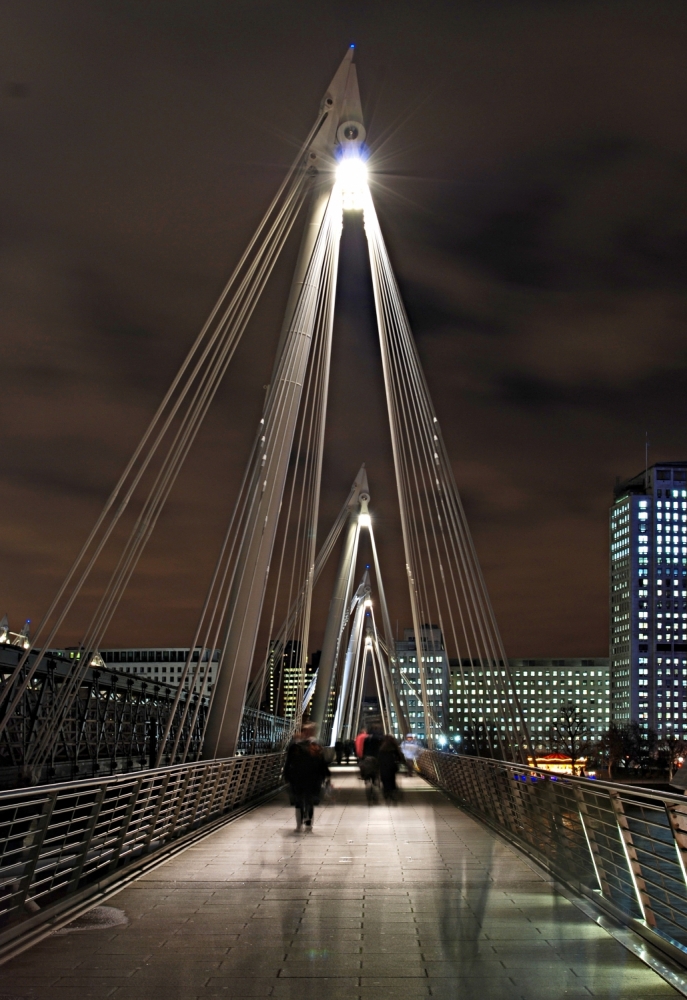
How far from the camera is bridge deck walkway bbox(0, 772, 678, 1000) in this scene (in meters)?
6.24

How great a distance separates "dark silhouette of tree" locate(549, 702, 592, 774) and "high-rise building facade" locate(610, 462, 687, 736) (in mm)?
Answer: 7669

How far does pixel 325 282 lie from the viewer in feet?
71.9

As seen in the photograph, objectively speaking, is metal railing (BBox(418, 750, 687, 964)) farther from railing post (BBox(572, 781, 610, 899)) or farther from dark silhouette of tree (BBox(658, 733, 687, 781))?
dark silhouette of tree (BBox(658, 733, 687, 781))

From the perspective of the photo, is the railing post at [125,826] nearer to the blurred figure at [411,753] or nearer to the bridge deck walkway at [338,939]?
the bridge deck walkway at [338,939]

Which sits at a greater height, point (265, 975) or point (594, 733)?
point (594, 733)

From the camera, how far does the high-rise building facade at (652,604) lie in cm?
17750

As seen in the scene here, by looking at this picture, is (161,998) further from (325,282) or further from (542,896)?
(325,282)

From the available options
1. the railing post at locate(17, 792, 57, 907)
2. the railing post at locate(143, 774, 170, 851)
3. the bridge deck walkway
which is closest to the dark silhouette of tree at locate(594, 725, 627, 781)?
the railing post at locate(143, 774, 170, 851)

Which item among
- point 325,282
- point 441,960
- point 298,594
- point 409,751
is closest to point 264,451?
point 325,282

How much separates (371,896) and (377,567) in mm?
49904

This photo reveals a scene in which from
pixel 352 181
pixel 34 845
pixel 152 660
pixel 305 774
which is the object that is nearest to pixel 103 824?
pixel 34 845

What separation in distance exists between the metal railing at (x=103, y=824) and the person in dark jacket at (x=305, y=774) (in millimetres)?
1113

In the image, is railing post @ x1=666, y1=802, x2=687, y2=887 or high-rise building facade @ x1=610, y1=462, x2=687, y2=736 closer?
railing post @ x1=666, y1=802, x2=687, y2=887

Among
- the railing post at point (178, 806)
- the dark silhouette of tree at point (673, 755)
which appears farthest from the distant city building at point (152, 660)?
the railing post at point (178, 806)
